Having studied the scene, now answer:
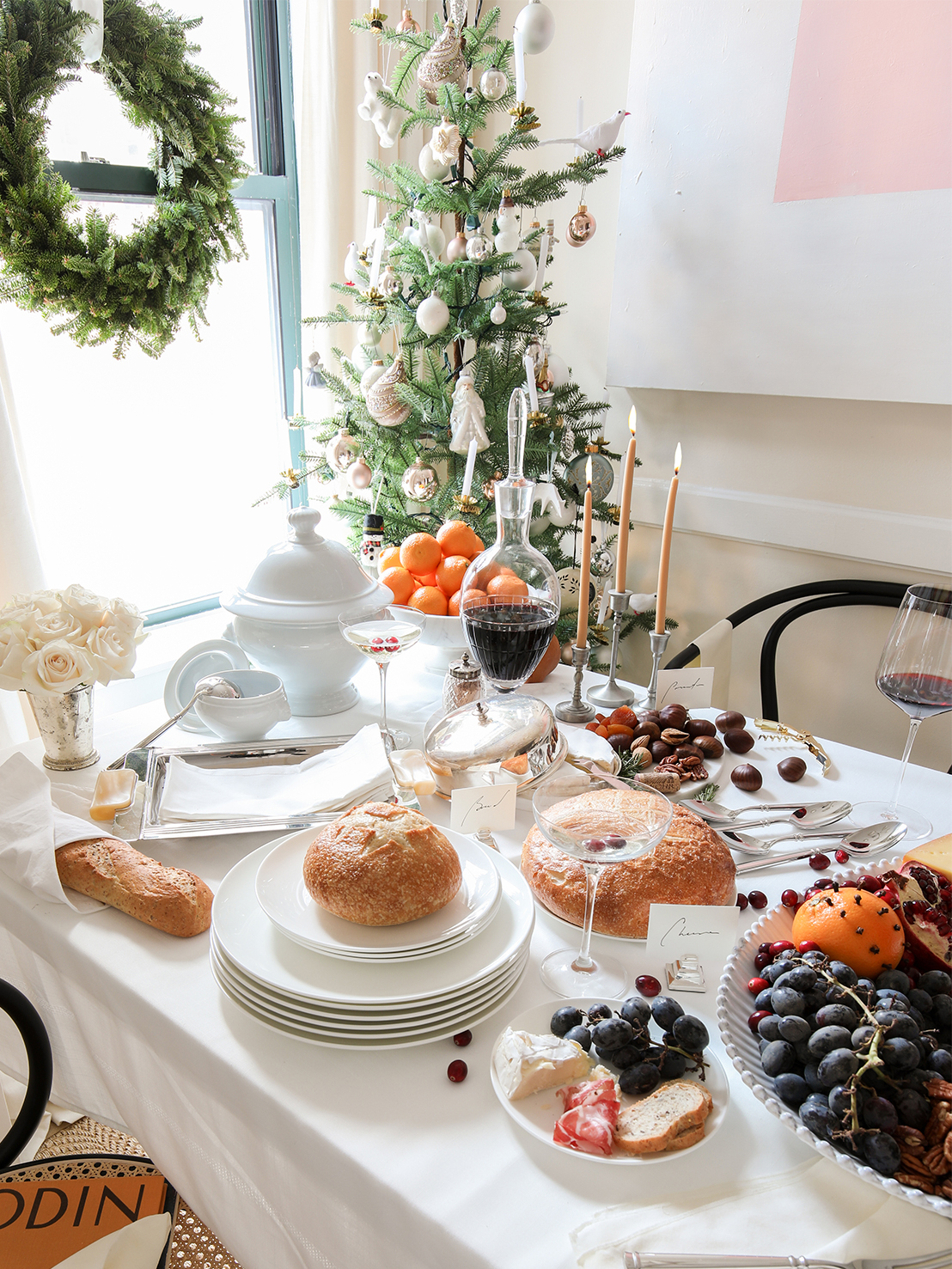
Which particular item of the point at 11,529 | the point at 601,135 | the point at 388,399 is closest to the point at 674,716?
the point at 388,399

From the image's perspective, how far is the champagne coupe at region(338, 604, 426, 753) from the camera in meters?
1.07

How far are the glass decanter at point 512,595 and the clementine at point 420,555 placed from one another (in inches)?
7.7

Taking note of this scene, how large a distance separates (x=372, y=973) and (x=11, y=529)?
142 centimetres

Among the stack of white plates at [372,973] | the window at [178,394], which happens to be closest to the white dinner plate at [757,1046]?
the stack of white plates at [372,973]

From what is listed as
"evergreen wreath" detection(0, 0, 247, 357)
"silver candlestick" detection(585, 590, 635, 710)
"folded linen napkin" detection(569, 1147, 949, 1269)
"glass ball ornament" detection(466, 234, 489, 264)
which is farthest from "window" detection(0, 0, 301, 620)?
"folded linen napkin" detection(569, 1147, 949, 1269)

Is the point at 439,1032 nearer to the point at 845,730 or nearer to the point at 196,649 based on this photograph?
the point at 196,649

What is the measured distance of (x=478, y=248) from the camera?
1.69 m

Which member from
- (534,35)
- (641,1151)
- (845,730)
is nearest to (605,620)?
(845,730)

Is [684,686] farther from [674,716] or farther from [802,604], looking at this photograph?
→ [802,604]

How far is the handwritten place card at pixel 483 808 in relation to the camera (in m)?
0.90

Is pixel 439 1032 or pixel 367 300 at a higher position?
pixel 367 300

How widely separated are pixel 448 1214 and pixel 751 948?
1.03 feet

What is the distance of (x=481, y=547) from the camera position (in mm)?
1389

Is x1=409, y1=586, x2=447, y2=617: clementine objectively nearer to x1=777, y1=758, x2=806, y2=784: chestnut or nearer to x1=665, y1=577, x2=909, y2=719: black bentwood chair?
x1=777, y1=758, x2=806, y2=784: chestnut
